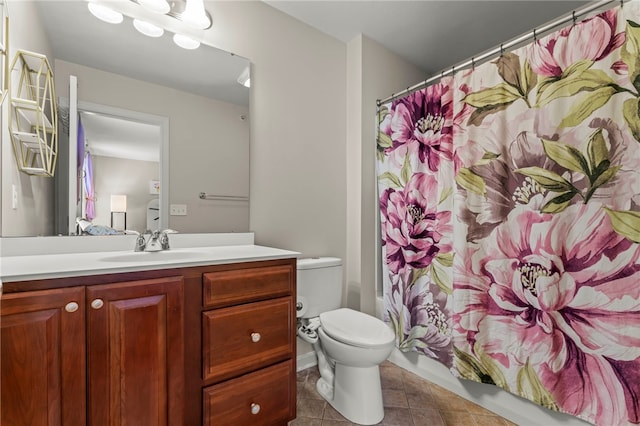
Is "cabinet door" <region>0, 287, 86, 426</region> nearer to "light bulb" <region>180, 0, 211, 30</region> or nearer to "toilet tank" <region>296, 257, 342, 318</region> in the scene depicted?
"toilet tank" <region>296, 257, 342, 318</region>

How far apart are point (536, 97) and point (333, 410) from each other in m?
1.94

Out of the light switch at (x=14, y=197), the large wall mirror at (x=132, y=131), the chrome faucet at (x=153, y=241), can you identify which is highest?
the large wall mirror at (x=132, y=131)

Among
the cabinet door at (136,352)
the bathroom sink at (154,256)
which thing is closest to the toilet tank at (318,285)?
the bathroom sink at (154,256)

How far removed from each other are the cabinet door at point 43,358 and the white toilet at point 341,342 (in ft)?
3.45

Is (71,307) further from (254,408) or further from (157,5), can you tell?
(157,5)

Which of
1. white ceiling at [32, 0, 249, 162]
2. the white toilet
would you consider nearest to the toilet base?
the white toilet

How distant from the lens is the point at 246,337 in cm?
120

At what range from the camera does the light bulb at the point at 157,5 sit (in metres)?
1.42

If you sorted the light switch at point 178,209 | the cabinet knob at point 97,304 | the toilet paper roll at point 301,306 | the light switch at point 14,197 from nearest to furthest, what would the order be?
the cabinet knob at point 97,304 < the light switch at point 14,197 < the light switch at point 178,209 < the toilet paper roll at point 301,306

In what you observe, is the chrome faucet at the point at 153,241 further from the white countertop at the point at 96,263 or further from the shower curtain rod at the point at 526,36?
the shower curtain rod at the point at 526,36

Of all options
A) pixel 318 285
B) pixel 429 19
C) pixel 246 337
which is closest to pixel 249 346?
pixel 246 337

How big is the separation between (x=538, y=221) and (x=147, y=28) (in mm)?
2198

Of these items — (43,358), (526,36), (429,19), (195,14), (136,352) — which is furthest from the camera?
(429,19)

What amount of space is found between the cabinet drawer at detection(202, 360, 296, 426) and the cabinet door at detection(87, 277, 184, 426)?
121 mm
